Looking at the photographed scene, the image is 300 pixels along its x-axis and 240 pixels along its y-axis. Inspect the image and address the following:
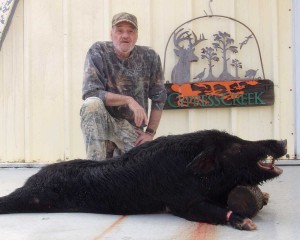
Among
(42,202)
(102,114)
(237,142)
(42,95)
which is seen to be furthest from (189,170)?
(42,95)

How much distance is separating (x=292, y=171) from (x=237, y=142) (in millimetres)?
2090

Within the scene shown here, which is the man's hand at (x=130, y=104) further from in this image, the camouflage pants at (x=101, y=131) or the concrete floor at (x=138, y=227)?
the concrete floor at (x=138, y=227)

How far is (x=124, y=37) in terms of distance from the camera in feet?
13.7

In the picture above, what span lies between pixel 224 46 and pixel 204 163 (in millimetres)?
2839

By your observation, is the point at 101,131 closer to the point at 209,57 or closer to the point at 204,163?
the point at 204,163

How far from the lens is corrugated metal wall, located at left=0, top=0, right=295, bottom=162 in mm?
5359

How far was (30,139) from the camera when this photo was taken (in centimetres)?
589

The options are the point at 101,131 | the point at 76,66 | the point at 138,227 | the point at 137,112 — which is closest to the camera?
the point at 138,227

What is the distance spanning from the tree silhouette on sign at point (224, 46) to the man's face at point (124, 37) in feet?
4.80

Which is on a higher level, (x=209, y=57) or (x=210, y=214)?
(x=209, y=57)

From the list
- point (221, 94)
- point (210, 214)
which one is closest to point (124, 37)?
point (221, 94)

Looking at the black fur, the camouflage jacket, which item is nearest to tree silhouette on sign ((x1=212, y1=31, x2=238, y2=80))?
the camouflage jacket

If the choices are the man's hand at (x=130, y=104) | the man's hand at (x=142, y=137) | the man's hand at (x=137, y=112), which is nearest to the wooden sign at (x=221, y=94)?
the man's hand at (x=142, y=137)

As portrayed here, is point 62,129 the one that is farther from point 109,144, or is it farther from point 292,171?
point 292,171
